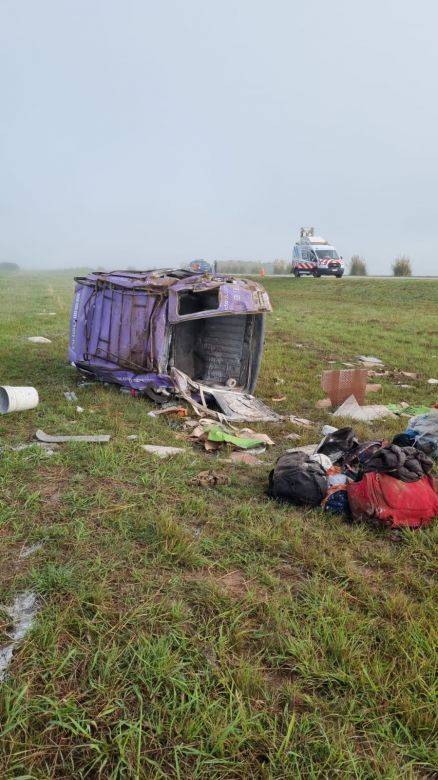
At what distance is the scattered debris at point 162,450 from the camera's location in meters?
4.17

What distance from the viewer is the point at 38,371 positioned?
7180 mm

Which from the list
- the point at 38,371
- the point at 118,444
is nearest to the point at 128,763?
the point at 118,444

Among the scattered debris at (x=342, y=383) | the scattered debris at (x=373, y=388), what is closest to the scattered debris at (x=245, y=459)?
the scattered debris at (x=342, y=383)

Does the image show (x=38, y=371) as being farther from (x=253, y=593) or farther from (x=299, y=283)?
(x=299, y=283)

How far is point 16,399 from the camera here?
5.06 meters

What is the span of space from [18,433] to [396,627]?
3644 millimetres

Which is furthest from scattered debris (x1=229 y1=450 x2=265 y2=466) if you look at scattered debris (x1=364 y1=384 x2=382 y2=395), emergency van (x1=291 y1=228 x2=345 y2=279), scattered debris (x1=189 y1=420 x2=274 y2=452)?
emergency van (x1=291 y1=228 x2=345 y2=279)

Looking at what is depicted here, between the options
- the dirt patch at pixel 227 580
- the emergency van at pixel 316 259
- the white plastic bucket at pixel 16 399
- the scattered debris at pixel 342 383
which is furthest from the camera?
the emergency van at pixel 316 259

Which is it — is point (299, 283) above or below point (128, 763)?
above

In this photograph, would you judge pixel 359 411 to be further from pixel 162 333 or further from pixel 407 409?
pixel 162 333

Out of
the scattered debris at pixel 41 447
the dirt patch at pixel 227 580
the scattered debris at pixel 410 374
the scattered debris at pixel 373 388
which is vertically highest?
the scattered debris at pixel 410 374

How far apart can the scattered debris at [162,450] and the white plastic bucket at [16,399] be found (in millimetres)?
1645

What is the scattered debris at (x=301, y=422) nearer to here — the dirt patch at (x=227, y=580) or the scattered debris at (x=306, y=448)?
Result: the scattered debris at (x=306, y=448)

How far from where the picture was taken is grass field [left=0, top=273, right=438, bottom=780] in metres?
1.70
